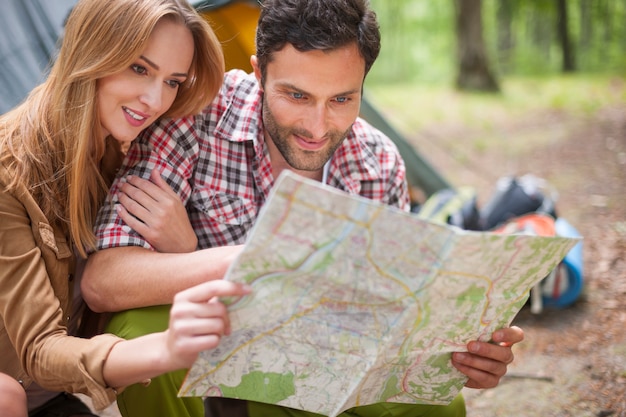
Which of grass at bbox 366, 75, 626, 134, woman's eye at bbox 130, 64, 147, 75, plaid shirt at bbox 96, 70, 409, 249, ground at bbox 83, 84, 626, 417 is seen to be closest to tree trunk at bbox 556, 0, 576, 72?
grass at bbox 366, 75, 626, 134

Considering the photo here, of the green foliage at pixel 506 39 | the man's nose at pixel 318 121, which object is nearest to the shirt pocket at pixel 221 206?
the man's nose at pixel 318 121

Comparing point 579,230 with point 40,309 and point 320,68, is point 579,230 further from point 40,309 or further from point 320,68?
point 40,309

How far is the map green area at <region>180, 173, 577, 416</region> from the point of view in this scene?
3.48ft

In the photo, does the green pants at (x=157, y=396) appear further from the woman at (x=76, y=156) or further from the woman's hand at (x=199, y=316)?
the woman's hand at (x=199, y=316)

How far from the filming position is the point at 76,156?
145 centimetres

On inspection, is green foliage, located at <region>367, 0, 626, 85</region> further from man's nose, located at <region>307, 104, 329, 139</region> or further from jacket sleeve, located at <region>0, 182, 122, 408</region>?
jacket sleeve, located at <region>0, 182, 122, 408</region>

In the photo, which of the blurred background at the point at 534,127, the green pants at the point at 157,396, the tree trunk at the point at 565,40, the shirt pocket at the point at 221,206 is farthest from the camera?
the tree trunk at the point at 565,40

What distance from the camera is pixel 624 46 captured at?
9.13 m

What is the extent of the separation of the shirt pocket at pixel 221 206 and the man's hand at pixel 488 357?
25.1 inches

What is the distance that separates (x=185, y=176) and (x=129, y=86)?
0.86ft

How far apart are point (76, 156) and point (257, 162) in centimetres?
48

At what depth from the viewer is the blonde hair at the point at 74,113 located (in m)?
1.45

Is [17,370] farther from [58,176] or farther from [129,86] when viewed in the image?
[129,86]

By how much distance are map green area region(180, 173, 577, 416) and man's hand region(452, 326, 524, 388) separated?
0.06 ft
